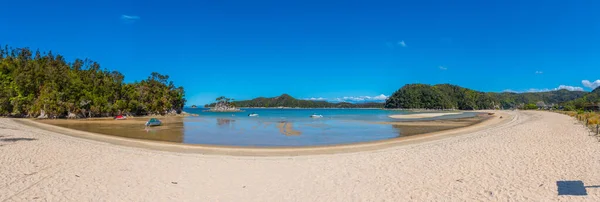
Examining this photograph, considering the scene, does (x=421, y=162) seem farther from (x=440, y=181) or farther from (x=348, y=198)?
(x=348, y=198)

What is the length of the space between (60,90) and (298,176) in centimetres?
5976

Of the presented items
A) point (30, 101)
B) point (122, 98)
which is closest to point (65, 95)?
point (30, 101)

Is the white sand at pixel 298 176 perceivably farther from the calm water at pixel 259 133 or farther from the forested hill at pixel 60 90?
the forested hill at pixel 60 90

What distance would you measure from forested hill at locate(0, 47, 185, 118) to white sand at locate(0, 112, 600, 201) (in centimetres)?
4580

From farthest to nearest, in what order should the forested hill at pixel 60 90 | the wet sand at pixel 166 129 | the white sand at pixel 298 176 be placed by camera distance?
1. the forested hill at pixel 60 90
2. the wet sand at pixel 166 129
3. the white sand at pixel 298 176

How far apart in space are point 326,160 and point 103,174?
7.92 m

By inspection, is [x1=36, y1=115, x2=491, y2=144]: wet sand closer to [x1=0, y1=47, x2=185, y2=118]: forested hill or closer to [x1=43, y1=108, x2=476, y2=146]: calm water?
[x1=43, y1=108, x2=476, y2=146]: calm water

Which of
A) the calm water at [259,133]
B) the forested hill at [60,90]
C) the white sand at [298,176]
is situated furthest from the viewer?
the forested hill at [60,90]

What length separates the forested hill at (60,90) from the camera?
4912 cm

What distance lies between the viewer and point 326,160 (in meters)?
13.0

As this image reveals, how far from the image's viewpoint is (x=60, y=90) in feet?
174

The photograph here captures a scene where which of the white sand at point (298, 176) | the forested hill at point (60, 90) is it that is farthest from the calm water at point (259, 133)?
the forested hill at point (60, 90)

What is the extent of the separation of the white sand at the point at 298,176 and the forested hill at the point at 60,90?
1803 inches

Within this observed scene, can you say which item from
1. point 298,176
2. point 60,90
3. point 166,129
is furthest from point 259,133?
point 60,90
